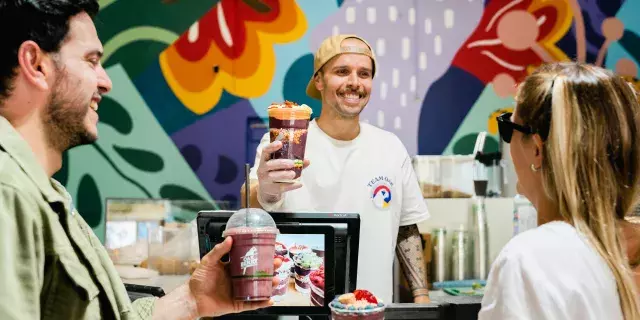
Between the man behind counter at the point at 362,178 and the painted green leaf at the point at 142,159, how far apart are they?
2.22 meters

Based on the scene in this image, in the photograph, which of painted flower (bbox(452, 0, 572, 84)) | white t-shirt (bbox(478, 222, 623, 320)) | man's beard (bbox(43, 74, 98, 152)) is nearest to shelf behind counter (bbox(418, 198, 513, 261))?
painted flower (bbox(452, 0, 572, 84))

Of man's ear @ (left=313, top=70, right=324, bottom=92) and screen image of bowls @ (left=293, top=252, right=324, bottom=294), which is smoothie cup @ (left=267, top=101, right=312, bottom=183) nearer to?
screen image of bowls @ (left=293, top=252, right=324, bottom=294)

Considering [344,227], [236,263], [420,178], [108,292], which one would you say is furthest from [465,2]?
[108,292]

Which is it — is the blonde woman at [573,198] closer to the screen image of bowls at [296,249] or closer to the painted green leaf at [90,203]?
the screen image of bowls at [296,249]

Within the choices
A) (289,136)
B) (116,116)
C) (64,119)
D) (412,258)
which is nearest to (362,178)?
(412,258)

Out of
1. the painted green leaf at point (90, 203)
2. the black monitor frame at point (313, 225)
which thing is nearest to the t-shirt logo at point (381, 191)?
the black monitor frame at point (313, 225)

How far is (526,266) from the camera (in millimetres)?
1500

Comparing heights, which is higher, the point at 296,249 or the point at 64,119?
the point at 64,119

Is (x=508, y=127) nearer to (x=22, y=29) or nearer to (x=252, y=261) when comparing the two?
(x=252, y=261)

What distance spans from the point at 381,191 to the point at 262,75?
2.28m

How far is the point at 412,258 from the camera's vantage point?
327cm

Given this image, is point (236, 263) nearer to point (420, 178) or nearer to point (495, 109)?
point (420, 178)

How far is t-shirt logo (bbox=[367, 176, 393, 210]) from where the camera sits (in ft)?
10.5

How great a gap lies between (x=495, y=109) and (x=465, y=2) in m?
0.83
